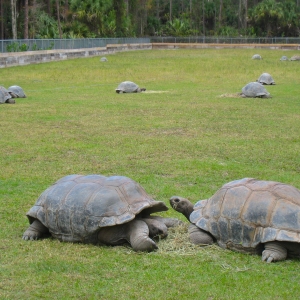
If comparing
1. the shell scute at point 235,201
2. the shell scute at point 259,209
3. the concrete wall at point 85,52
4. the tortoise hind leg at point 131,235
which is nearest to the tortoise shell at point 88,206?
the tortoise hind leg at point 131,235

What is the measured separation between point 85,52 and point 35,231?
1731 inches

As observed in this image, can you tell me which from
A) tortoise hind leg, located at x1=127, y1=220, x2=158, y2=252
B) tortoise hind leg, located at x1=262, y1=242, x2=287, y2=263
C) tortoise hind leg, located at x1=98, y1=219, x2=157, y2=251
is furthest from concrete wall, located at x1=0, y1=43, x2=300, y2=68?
tortoise hind leg, located at x1=262, y1=242, x2=287, y2=263

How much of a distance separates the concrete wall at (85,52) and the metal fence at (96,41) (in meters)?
0.56

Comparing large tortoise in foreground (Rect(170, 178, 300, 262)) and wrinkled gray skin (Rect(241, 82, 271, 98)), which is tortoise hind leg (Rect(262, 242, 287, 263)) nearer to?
large tortoise in foreground (Rect(170, 178, 300, 262))

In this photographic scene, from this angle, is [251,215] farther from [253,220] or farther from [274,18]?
[274,18]

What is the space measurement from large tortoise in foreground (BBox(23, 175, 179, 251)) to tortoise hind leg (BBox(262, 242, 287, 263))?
3.22 ft

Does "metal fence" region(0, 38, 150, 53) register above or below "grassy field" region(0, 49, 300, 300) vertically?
above

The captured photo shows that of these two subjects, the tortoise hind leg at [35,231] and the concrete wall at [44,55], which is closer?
the tortoise hind leg at [35,231]

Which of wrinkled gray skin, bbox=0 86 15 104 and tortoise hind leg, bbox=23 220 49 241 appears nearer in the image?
tortoise hind leg, bbox=23 220 49 241

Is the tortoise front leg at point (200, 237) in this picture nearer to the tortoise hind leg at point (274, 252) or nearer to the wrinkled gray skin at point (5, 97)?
the tortoise hind leg at point (274, 252)

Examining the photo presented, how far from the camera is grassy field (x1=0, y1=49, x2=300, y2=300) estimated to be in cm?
511

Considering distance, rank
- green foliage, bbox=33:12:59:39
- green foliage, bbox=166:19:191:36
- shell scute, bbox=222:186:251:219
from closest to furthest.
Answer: shell scute, bbox=222:186:251:219, green foliage, bbox=33:12:59:39, green foliage, bbox=166:19:191:36

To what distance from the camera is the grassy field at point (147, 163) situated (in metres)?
5.11

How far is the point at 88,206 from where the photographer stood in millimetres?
5910
